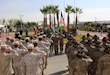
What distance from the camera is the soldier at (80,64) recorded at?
933 centimetres

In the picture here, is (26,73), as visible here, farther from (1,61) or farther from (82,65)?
(82,65)

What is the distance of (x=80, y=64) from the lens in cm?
935

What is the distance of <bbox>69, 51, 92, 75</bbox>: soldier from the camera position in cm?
933

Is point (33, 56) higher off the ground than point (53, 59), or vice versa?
point (33, 56)

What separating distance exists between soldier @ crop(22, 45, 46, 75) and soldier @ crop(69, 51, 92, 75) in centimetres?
108

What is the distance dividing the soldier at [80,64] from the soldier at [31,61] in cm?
108

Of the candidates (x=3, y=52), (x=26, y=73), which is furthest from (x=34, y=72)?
(x=3, y=52)

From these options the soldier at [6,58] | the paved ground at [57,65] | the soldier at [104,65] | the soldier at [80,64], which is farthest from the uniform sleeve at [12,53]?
the paved ground at [57,65]

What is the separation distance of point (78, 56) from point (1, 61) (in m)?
2.72

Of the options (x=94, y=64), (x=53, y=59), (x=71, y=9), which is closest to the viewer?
(x=94, y=64)

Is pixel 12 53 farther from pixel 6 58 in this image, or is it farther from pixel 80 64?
pixel 80 64

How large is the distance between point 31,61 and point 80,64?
61.5 inches

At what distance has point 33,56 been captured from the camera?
9.92 m

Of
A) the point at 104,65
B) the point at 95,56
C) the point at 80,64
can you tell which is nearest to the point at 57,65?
the point at 95,56
